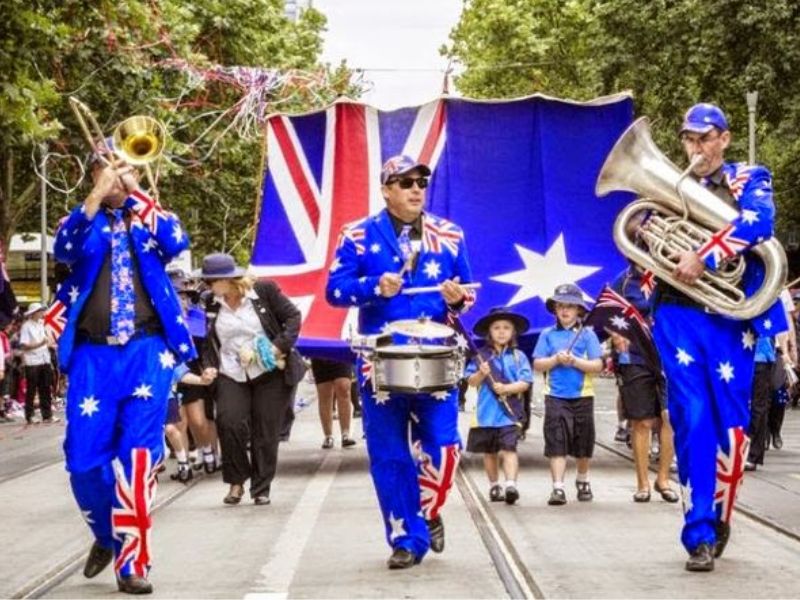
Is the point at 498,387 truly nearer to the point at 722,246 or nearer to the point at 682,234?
the point at 682,234

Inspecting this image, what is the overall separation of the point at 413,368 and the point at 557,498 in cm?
417

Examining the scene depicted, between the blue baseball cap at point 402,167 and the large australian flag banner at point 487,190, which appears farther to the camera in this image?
the large australian flag banner at point 487,190

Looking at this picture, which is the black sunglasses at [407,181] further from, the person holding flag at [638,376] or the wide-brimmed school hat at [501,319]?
the wide-brimmed school hat at [501,319]

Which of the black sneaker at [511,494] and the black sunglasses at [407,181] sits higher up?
the black sunglasses at [407,181]

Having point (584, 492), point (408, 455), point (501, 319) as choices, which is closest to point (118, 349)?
point (408, 455)

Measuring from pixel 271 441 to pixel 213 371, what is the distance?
34.2 inches

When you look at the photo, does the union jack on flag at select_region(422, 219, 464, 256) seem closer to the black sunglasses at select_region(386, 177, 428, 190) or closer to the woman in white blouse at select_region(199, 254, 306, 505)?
the black sunglasses at select_region(386, 177, 428, 190)

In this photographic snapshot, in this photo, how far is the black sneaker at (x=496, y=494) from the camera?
1348cm

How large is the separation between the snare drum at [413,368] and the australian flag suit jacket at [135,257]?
3.10 ft

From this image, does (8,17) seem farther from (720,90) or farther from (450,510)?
(720,90)

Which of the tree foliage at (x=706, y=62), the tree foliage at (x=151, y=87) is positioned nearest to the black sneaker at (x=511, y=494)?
the tree foliage at (x=151, y=87)

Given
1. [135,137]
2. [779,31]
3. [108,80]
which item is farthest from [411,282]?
[779,31]

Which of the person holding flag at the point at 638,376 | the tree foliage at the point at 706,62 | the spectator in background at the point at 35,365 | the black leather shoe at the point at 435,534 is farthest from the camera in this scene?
the tree foliage at the point at 706,62

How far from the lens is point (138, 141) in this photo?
8805 mm
